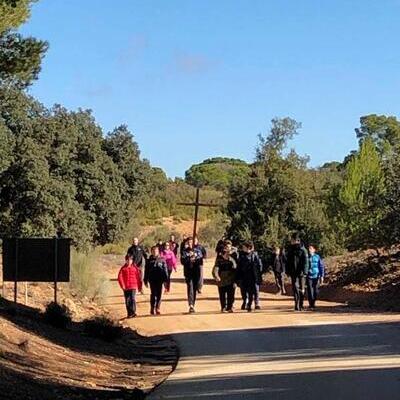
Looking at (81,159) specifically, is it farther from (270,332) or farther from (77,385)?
(77,385)

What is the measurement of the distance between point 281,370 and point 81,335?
5.85m

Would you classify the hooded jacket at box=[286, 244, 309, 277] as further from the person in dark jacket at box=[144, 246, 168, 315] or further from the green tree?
the green tree

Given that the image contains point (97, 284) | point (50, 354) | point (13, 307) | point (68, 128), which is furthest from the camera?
point (68, 128)

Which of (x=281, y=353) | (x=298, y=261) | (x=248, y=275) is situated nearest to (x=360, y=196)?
(x=248, y=275)

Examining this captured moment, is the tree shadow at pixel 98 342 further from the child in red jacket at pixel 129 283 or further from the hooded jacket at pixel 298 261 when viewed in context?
the hooded jacket at pixel 298 261

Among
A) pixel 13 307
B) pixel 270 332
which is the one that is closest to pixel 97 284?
pixel 13 307

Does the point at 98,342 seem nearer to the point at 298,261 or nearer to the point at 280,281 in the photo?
the point at 298,261

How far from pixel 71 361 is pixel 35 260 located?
6.66m

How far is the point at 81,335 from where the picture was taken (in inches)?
698

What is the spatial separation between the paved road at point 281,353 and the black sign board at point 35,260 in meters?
2.37

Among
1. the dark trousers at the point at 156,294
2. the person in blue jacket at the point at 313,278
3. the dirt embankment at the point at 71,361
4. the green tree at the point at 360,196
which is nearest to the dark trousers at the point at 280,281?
the green tree at the point at 360,196

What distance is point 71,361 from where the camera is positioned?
14156mm

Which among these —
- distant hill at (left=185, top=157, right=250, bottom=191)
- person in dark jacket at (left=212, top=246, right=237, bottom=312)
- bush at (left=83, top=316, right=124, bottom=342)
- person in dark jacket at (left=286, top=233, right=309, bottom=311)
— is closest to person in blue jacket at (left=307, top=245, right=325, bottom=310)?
person in dark jacket at (left=286, top=233, right=309, bottom=311)

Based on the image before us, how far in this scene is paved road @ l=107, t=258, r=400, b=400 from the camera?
1136 cm
